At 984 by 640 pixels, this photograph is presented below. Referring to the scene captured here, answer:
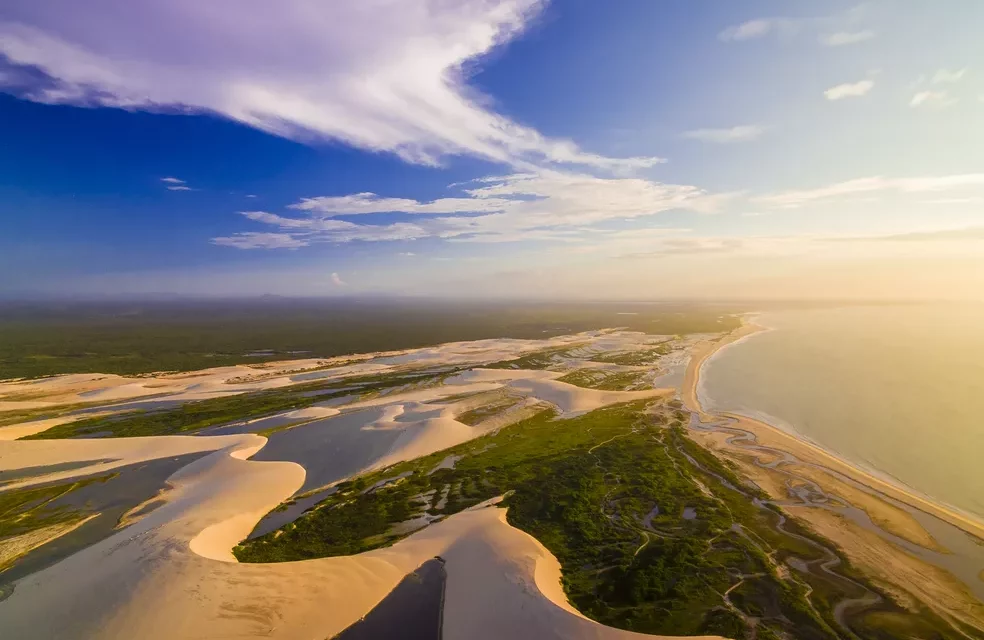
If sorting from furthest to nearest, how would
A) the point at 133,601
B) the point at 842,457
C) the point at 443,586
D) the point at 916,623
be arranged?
the point at 842,457 → the point at 443,586 → the point at 133,601 → the point at 916,623

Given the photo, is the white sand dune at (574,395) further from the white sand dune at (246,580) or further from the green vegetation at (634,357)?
the white sand dune at (246,580)

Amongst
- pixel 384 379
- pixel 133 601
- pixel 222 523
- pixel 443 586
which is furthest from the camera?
pixel 384 379

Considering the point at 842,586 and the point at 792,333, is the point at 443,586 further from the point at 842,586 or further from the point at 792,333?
the point at 792,333

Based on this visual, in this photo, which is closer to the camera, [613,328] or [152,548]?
[152,548]

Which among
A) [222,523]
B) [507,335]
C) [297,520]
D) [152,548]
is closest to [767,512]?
[297,520]

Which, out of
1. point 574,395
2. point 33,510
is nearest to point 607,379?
point 574,395

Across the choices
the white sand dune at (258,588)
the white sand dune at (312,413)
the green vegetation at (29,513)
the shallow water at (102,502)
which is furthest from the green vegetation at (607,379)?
the green vegetation at (29,513)

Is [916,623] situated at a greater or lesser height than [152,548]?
lesser
